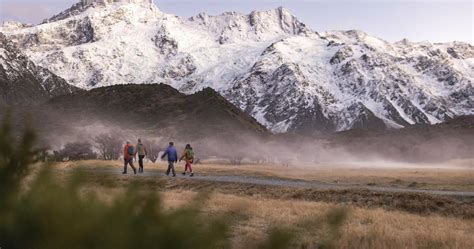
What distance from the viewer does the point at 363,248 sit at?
11.5 meters

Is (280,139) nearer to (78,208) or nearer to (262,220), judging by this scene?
(262,220)

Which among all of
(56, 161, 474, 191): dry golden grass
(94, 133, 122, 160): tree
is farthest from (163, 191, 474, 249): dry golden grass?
(94, 133, 122, 160): tree

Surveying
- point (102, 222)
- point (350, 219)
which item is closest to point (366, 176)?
point (350, 219)

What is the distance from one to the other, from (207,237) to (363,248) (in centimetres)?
866

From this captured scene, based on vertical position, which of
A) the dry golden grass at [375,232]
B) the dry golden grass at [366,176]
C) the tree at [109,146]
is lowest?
the dry golden grass at [375,232]

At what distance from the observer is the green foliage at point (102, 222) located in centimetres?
305

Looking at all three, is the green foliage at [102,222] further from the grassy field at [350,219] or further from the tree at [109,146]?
the tree at [109,146]

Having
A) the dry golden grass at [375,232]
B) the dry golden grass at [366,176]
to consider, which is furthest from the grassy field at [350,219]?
the dry golden grass at [366,176]

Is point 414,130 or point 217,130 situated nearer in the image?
point 217,130

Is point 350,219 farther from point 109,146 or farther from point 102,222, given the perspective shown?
point 109,146

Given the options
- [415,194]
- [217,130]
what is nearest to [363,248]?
[415,194]

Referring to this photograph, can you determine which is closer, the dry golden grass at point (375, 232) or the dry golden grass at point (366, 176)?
the dry golden grass at point (375, 232)

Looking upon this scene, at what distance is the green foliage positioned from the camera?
3047mm

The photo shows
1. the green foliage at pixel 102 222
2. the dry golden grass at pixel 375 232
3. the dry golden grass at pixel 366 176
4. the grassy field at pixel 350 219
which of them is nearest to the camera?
the green foliage at pixel 102 222
